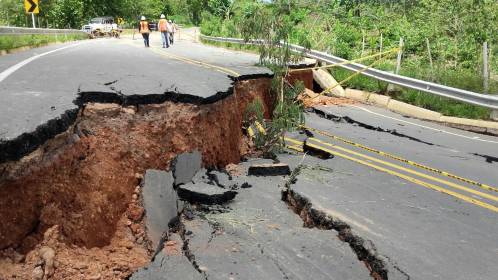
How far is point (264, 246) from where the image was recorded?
384 centimetres

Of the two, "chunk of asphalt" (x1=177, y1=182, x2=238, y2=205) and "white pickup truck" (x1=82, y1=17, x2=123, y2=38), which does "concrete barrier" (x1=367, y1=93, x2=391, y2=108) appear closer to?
"chunk of asphalt" (x1=177, y1=182, x2=238, y2=205)

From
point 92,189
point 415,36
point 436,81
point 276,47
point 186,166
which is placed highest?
point 415,36

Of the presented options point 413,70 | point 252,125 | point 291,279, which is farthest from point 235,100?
point 413,70

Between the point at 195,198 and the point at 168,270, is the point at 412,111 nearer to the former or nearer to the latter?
the point at 195,198

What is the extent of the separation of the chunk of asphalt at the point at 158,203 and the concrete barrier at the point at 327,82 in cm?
870

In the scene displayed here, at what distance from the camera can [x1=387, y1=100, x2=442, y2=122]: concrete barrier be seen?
1020 cm

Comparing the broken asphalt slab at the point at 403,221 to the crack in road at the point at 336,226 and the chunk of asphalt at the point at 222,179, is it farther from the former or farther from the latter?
the chunk of asphalt at the point at 222,179

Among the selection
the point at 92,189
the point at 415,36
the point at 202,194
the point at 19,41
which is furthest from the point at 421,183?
the point at 19,41

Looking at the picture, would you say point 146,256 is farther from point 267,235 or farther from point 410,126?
point 410,126

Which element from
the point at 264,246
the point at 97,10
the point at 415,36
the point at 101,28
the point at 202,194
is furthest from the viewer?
the point at 97,10

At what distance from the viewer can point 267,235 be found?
406 centimetres

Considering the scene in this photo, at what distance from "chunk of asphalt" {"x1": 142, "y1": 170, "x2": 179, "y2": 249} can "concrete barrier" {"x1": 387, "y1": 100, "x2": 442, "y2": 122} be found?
761cm

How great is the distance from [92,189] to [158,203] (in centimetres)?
69

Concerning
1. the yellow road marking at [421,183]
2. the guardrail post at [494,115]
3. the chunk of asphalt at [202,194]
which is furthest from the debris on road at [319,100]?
the chunk of asphalt at [202,194]
